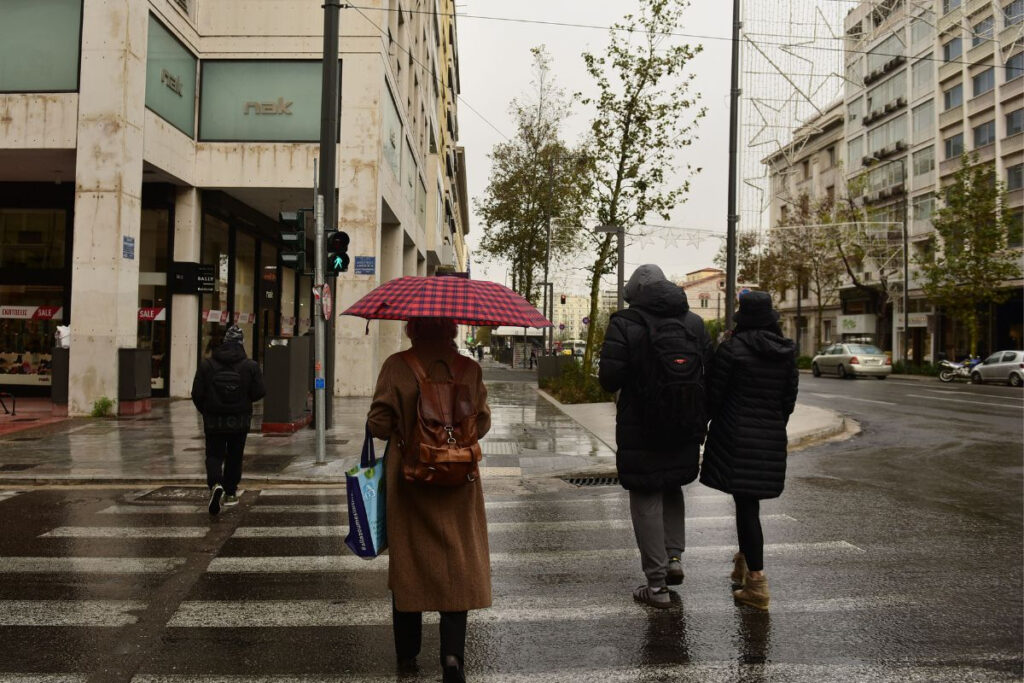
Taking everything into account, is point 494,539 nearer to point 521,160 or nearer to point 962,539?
point 962,539

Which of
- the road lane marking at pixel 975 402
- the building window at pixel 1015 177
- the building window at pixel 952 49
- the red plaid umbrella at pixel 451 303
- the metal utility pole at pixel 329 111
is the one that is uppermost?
the building window at pixel 952 49

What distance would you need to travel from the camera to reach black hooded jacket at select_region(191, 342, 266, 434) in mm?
7152

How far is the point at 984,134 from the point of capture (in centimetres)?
4103

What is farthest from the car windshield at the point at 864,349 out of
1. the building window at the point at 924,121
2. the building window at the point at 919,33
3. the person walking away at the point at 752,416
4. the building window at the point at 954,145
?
the person walking away at the point at 752,416

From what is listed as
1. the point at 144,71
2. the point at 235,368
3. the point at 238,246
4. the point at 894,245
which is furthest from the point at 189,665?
the point at 894,245

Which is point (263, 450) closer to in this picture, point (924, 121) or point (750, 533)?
point (750, 533)

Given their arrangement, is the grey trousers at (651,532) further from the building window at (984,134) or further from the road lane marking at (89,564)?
the building window at (984,134)

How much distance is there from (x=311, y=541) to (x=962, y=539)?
531cm

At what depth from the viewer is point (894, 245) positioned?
43.6 meters

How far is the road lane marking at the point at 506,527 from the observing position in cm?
645

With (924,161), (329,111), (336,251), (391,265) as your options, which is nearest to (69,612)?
(336,251)

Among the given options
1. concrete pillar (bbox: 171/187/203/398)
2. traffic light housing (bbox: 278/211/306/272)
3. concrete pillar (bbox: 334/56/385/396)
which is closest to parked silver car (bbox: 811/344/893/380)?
concrete pillar (bbox: 334/56/385/396)

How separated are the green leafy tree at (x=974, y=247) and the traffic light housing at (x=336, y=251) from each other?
33.2 meters

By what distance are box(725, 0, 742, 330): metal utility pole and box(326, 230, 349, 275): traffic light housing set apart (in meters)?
7.58
